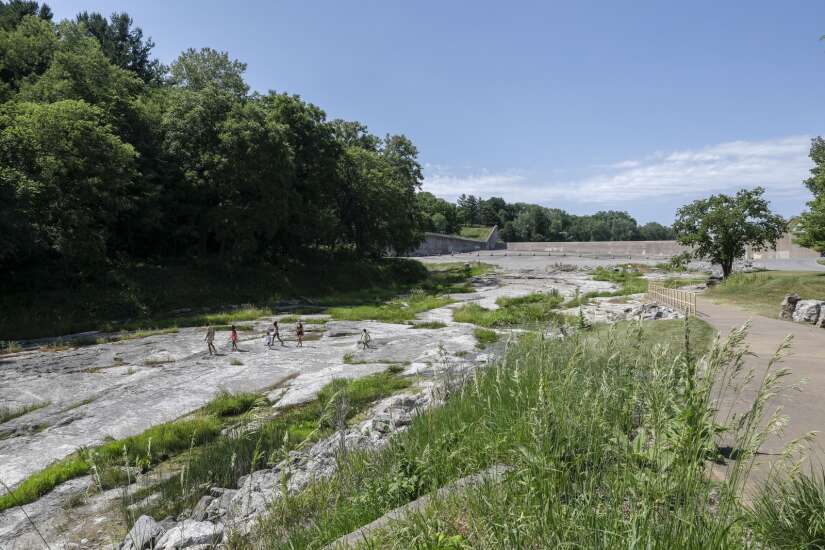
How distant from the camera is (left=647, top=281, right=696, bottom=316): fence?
22.3m

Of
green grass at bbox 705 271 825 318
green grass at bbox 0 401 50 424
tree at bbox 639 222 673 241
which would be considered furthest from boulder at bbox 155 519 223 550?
tree at bbox 639 222 673 241

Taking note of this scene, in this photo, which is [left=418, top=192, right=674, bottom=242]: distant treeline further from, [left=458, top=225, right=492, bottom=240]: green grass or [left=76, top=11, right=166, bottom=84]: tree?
[left=76, top=11, right=166, bottom=84]: tree

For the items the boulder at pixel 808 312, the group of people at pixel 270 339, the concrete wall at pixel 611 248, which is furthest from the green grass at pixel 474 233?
the boulder at pixel 808 312

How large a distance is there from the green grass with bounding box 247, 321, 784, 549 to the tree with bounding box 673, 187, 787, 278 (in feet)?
110

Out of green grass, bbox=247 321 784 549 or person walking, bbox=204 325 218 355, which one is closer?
green grass, bbox=247 321 784 549

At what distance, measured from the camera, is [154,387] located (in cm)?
1582

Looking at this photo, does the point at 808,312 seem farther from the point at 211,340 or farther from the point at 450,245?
the point at 450,245

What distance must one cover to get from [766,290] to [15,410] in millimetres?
34749

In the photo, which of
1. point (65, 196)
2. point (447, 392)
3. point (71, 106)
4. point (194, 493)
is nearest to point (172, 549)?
point (194, 493)

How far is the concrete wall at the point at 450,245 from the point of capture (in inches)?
4006

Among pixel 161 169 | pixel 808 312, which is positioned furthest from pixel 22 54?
pixel 808 312

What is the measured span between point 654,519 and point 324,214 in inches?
1750

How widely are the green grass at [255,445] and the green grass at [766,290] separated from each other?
19031 millimetres

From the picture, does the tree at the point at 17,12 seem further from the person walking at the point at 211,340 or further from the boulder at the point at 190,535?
the boulder at the point at 190,535
